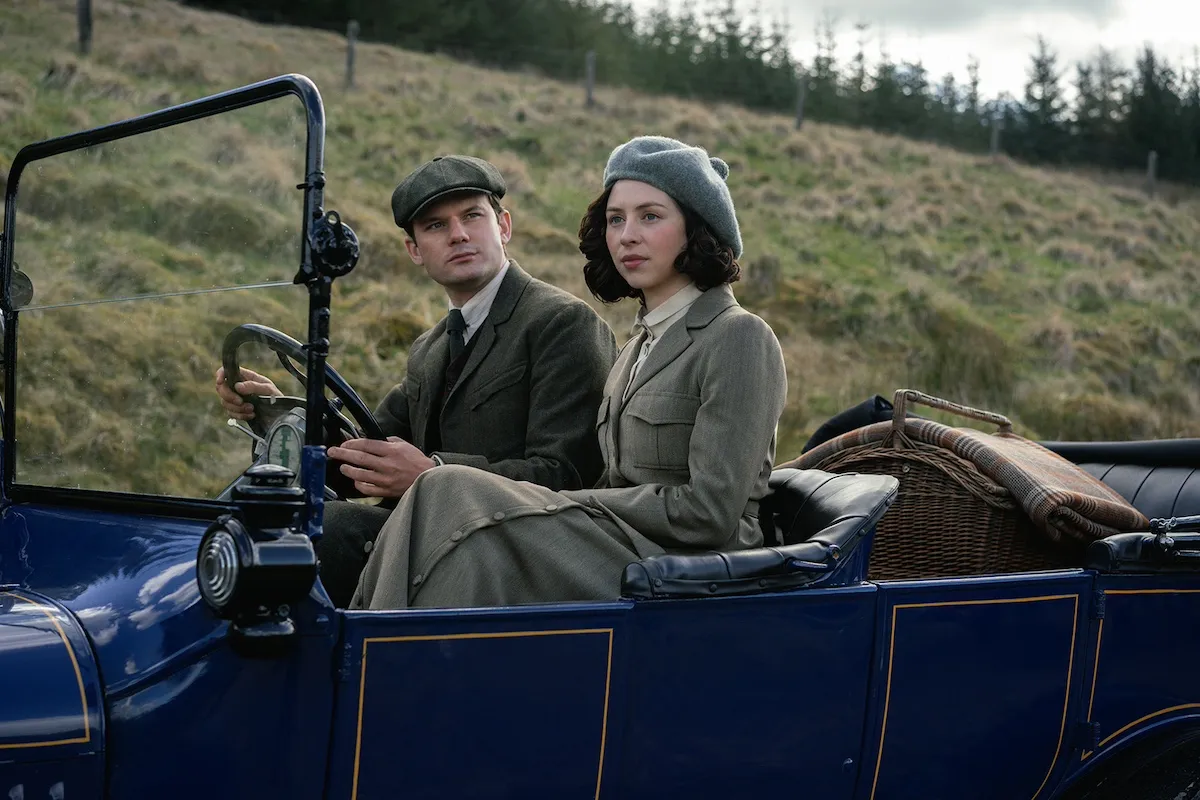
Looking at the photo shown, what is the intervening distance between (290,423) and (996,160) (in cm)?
2918

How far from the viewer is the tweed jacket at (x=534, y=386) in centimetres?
309

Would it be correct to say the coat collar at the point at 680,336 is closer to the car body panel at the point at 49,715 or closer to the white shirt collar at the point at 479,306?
the white shirt collar at the point at 479,306

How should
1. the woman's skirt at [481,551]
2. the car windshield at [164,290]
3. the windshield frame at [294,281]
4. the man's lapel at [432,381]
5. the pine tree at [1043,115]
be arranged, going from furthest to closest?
the pine tree at [1043,115], the man's lapel at [432,381], the woman's skirt at [481,551], the car windshield at [164,290], the windshield frame at [294,281]

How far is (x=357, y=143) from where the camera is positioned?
18.1m

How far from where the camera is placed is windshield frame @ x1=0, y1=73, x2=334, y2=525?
197 cm

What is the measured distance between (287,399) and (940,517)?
190 centimetres

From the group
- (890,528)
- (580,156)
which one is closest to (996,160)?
(580,156)

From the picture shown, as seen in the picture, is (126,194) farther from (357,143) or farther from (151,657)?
(357,143)

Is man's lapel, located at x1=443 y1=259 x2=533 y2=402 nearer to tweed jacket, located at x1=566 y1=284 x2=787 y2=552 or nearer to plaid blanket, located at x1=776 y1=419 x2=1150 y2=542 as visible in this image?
tweed jacket, located at x1=566 y1=284 x2=787 y2=552

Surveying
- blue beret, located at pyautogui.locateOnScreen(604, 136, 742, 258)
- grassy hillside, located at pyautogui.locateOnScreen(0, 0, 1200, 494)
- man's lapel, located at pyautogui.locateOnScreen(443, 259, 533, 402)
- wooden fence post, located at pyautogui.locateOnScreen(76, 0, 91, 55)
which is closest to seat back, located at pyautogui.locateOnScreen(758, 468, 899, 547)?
blue beret, located at pyautogui.locateOnScreen(604, 136, 742, 258)

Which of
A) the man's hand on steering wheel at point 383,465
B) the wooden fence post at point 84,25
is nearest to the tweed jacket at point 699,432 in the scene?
the man's hand on steering wheel at point 383,465

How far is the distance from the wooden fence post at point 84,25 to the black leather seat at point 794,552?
60.7 ft

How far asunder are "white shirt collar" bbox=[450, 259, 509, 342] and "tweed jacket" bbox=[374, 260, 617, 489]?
21 millimetres

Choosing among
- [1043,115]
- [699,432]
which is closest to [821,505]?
[699,432]
